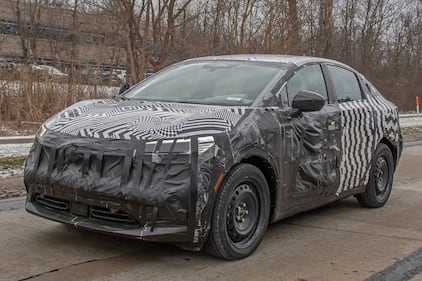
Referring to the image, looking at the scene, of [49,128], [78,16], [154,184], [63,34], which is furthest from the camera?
[63,34]

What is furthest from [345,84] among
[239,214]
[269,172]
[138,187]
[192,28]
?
[192,28]

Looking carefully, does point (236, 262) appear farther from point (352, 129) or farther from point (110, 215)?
point (352, 129)

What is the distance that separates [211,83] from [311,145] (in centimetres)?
114

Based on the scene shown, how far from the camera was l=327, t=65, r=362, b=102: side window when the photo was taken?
257 inches

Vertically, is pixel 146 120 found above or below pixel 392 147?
above

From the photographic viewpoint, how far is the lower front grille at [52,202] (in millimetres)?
4750

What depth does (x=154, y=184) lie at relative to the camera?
4.31 meters

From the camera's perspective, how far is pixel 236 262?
4.81 m

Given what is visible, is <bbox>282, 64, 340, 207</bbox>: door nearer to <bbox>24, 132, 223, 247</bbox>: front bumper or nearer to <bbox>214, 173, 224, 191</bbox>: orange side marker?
<bbox>214, 173, 224, 191</bbox>: orange side marker

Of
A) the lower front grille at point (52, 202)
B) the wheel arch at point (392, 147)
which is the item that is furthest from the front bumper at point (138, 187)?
the wheel arch at point (392, 147)

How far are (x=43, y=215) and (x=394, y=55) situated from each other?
3522 centimetres

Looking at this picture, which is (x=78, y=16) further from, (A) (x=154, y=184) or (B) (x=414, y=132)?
(A) (x=154, y=184)

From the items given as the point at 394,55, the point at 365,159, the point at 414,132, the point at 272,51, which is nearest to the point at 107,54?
the point at 272,51

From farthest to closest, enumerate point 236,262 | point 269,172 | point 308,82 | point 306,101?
point 308,82, point 306,101, point 269,172, point 236,262
